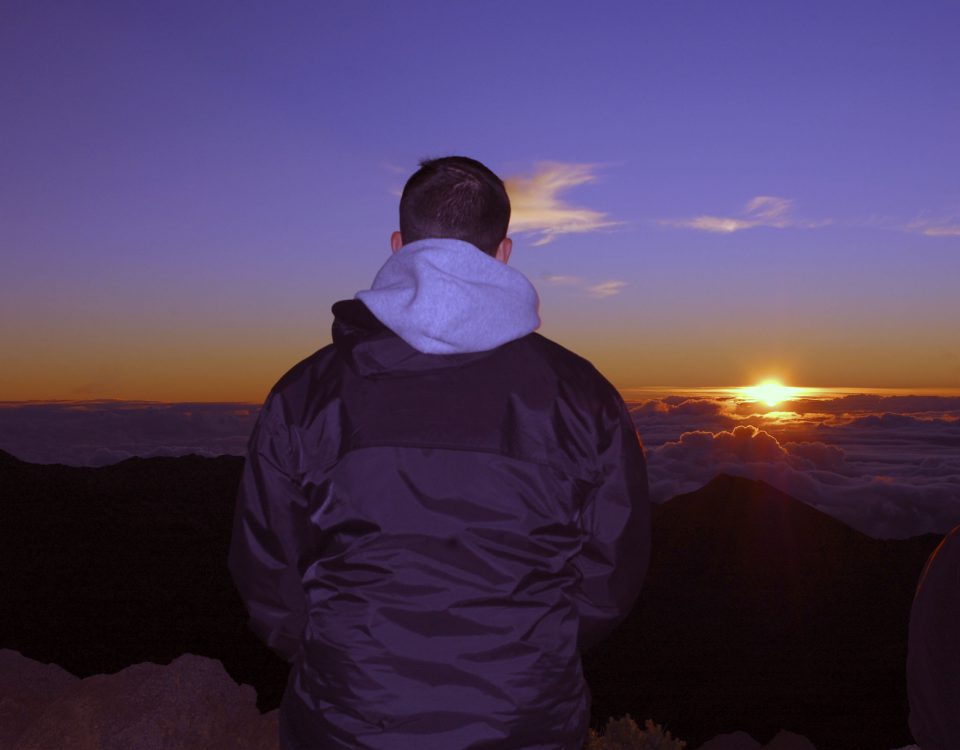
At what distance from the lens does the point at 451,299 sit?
2660mm

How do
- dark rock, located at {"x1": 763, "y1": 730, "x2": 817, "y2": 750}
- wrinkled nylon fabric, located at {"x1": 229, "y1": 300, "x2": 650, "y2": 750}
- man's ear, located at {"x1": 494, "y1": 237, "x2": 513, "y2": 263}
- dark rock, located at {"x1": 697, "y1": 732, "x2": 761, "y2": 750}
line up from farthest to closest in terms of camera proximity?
dark rock, located at {"x1": 697, "y1": 732, "x2": 761, "y2": 750} → dark rock, located at {"x1": 763, "y1": 730, "x2": 817, "y2": 750} → man's ear, located at {"x1": 494, "y1": 237, "x2": 513, "y2": 263} → wrinkled nylon fabric, located at {"x1": 229, "y1": 300, "x2": 650, "y2": 750}

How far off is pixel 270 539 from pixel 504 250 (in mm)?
1234

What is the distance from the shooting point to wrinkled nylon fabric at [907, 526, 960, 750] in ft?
A: 8.83

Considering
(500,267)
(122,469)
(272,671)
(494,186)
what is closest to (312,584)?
(500,267)

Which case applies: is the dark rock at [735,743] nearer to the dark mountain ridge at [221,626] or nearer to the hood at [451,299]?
the dark mountain ridge at [221,626]

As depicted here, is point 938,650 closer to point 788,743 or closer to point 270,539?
point 270,539

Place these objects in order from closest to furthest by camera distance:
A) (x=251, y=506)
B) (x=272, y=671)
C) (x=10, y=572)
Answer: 1. (x=251, y=506)
2. (x=272, y=671)
3. (x=10, y=572)

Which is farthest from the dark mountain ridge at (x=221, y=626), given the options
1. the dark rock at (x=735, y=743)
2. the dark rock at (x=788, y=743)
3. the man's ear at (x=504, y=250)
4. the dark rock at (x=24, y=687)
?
the man's ear at (x=504, y=250)

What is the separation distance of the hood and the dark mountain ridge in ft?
367

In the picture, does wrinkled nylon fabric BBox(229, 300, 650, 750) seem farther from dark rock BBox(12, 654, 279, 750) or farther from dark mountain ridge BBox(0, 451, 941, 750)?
dark mountain ridge BBox(0, 451, 941, 750)

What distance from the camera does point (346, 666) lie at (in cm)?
257

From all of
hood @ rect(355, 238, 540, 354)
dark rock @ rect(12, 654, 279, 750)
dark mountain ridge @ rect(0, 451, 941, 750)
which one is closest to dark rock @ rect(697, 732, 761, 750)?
dark rock @ rect(12, 654, 279, 750)

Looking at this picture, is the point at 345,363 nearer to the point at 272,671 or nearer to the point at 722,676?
the point at 272,671

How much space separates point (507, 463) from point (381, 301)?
0.63 meters
